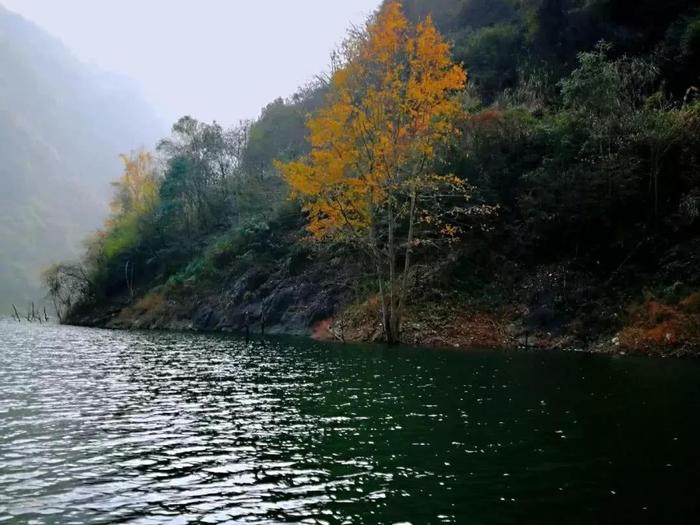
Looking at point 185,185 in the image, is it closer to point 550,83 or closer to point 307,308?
point 307,308

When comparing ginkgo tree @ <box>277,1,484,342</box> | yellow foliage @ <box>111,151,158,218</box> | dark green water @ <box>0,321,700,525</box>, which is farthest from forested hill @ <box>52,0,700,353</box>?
yellow foliage @ <box>111,151,158,218</box>

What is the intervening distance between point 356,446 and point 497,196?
90.4 feet

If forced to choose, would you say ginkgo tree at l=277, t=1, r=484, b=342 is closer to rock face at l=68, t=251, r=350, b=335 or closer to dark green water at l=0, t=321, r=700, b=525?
rock face at l=68, t=251, r=350, b=335

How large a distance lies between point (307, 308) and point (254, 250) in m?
13.3

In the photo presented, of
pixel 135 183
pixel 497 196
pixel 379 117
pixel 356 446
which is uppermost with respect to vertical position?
pixel 135 183

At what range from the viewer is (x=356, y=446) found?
9.74m

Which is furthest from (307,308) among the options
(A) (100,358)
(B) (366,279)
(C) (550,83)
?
(C) (550,83)

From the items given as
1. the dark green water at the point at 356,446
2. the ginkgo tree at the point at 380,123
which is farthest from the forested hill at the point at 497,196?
the dark green water at the point at 356,446

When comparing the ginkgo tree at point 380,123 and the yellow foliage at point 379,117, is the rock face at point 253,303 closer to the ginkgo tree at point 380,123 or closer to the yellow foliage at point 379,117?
the ginkgo tree at point 380,123

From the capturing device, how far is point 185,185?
6719 centimetres

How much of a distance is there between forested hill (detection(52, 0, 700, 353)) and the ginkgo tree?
0.11m

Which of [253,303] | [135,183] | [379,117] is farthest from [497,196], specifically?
[135,183]

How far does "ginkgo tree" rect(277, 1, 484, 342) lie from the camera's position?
27.3 metres

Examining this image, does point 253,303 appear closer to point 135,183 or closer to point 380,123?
point 380,123
